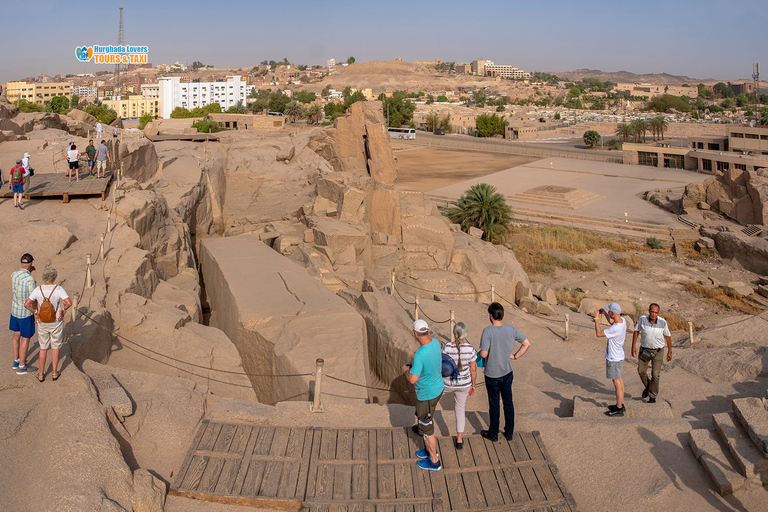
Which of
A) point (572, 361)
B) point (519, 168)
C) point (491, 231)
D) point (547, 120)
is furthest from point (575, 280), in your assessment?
point (547, 120)

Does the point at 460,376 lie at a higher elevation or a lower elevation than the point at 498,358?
lower

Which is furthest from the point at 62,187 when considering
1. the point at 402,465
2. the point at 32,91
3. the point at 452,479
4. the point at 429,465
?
the point at 32,91

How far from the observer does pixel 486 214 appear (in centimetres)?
2856

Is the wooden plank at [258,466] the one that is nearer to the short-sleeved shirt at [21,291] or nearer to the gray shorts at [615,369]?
the short-sleeved shirt at [21,291]

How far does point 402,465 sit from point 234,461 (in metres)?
1.43

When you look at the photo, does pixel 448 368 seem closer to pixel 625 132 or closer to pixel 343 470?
pixel 343 470

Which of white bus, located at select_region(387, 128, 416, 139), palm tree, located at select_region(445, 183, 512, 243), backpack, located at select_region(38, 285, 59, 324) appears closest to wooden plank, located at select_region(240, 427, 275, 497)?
backpack, located at select_region(38, 285, 59, 324)

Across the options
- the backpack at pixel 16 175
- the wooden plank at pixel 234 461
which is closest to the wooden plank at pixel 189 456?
the wooden plank at pixel 234 461

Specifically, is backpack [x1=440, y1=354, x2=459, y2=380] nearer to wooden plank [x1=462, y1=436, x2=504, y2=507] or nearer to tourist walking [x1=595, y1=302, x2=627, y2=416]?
wooden plank [x1=462, y1=436, x2=504, y2=507]

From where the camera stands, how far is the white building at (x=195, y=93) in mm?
89312

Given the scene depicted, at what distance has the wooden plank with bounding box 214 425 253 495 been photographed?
5.00 meters

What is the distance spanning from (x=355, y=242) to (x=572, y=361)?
8.11 m

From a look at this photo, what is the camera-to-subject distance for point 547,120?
92.6 m

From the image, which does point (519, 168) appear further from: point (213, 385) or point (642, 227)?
point (213, 385)
